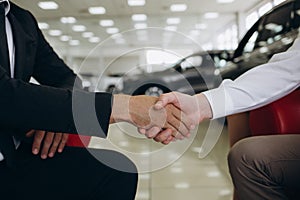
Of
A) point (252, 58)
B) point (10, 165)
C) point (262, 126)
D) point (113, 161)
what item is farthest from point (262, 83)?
point (252, 58)

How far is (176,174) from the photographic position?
2.09m

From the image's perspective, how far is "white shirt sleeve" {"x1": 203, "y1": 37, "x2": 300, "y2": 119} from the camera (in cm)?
91

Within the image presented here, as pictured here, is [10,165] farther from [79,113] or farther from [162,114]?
[162,114]

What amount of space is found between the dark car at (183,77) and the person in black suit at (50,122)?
0.42 meters

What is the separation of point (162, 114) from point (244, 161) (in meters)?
0.25

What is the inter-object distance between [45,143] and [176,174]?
51.2 inches

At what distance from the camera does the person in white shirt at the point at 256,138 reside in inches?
32.6

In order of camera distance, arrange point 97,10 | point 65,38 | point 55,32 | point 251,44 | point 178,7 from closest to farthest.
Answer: point 251,44
point 178,7
point 97,10
point 55,32
point 65,38

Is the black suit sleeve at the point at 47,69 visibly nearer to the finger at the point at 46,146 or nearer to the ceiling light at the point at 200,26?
the finger at the point at 46,146

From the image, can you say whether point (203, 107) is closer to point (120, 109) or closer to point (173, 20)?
point (120, 109)

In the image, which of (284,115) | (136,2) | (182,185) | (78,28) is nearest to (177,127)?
(284,115)

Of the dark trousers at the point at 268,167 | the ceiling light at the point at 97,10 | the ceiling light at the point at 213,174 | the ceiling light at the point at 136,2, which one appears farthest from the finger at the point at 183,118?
the ceiling light at the point at 97,10

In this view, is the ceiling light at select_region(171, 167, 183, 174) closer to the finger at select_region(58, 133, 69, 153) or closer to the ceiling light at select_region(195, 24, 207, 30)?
the finger at select_region(58, 133, 69, 153)

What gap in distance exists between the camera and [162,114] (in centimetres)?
84
